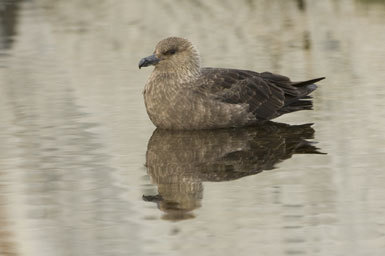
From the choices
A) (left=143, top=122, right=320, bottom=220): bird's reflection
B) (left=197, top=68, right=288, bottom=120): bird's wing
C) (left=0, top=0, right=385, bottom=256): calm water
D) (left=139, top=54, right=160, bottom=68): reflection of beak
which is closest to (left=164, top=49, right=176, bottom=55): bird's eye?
(left=139, top=54, right=160, bottom=68): reflection of beak

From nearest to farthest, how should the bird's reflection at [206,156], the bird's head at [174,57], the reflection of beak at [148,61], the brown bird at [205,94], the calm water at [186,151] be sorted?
the calm water at [186,151]
the bird's reflection at [206,156]
the brown bird at [205,94]
the reflection of beak at [148,61]
the bird's head at [174,57]

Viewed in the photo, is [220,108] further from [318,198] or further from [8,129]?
[318,198]

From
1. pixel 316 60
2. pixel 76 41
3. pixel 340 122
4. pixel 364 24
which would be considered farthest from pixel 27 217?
pixel 364 24

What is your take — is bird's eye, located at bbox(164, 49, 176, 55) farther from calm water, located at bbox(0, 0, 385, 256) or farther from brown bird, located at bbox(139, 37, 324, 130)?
calm water, located at bbox(0, 0, 385, 256)

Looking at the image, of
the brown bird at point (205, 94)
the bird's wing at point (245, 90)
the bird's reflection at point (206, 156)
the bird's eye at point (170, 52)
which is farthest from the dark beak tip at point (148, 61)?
the bird's reflection at point (206, 156)

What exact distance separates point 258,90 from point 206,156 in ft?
6.79

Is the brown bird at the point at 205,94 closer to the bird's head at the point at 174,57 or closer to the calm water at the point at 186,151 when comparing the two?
the bird's head at the point at 174,57

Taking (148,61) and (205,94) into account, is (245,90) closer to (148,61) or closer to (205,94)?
(205,94)

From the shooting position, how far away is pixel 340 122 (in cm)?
1137

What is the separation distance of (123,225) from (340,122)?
417 centimetres

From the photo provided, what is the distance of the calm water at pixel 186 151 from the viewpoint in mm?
7570

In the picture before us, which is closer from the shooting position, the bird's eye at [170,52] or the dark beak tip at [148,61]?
the dark beak tip at [148,61]

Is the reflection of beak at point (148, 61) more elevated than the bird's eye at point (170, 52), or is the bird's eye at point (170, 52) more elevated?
the bird's eye at point (170, 52)

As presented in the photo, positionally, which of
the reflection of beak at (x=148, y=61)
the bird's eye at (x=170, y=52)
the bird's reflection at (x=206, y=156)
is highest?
the bird's eye at (x=170, y=52)
